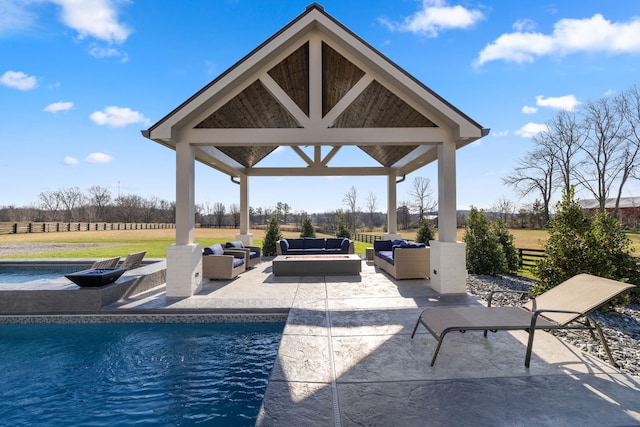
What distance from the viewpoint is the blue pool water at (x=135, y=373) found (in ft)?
10.2

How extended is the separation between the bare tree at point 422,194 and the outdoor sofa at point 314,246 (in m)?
29.1

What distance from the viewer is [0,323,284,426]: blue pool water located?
10.2ft

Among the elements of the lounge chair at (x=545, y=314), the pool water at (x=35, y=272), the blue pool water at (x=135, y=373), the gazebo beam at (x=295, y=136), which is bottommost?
the blue pool water at (x=135, y=373)

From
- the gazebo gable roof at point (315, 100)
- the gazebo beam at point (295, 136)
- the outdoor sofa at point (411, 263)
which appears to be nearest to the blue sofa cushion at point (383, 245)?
the outdoor sofa at point (411, 263)

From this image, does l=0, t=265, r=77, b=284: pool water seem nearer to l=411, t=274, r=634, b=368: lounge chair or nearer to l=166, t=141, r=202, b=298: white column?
l=166, t=141, r=202, b=298: white column

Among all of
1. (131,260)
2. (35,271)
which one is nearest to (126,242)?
(35,271)

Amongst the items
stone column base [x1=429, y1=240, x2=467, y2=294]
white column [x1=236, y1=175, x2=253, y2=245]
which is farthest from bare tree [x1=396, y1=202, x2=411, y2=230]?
stone column base [x1=429, y1=240, x2=467, y2=294]

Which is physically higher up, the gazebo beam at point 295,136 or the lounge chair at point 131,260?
the gazebo beam at point 295,136

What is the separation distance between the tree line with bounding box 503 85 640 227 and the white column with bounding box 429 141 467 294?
947 inches

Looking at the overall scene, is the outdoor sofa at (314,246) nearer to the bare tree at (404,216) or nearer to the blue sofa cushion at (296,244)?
the blue sofa cushion at (296,244)

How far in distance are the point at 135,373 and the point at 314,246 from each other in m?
8.86

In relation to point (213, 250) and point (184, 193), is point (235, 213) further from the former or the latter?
point (184, 193)

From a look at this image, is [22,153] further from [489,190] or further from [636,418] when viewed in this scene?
[489,190]

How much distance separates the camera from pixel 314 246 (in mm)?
12508
